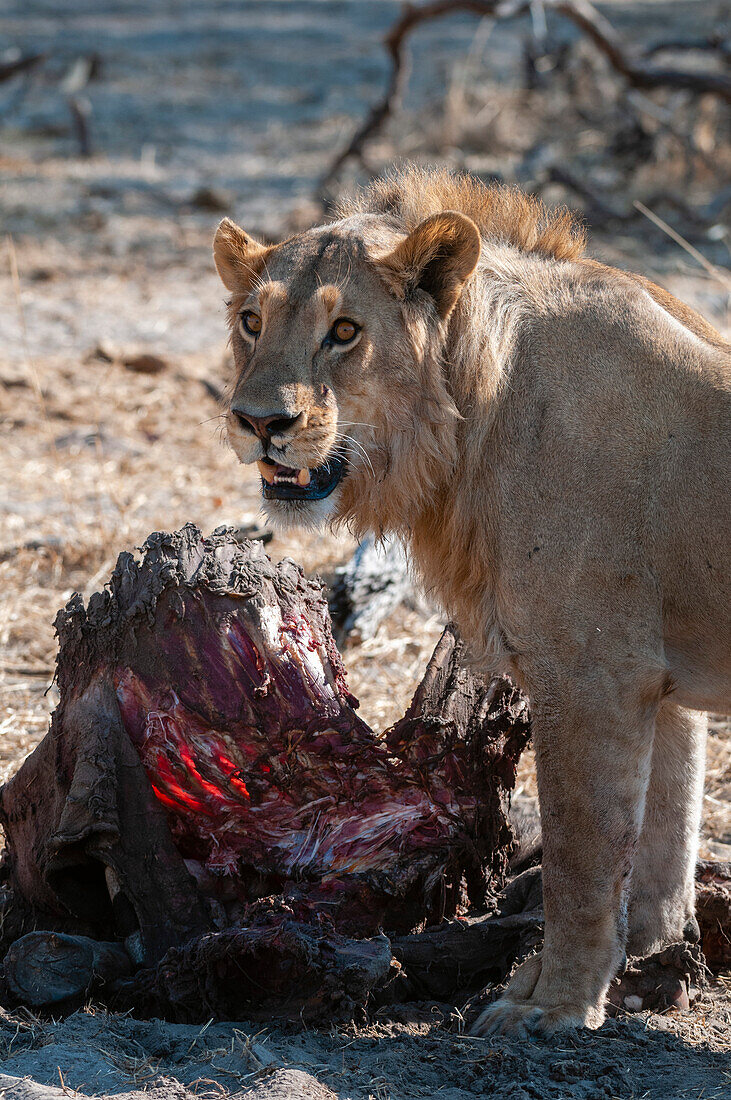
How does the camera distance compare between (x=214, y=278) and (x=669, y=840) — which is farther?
(x=214, y=278)

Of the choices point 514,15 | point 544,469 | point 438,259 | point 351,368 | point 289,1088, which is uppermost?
point 514,15

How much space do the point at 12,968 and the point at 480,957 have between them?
1.20 m

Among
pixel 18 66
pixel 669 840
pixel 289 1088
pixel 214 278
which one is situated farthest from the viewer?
pixel 18 66

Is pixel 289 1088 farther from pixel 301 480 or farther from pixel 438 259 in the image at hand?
pixel 438 259

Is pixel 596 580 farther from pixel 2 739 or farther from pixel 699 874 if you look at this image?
pixel 2 739

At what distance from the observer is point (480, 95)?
46.5 feet

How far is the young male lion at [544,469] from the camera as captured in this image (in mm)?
2871

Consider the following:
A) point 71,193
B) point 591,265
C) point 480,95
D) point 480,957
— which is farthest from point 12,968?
point 480,95

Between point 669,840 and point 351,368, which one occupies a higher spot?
point 351,368

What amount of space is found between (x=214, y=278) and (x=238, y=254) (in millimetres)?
7211

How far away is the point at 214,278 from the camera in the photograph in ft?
33.9

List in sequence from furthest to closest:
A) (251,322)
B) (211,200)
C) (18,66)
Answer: (18,66), (211,200), (251,322)

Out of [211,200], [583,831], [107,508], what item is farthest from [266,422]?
[211,200]

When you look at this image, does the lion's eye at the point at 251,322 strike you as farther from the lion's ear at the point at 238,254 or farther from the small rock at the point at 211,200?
the small rock at the point at 211,200
